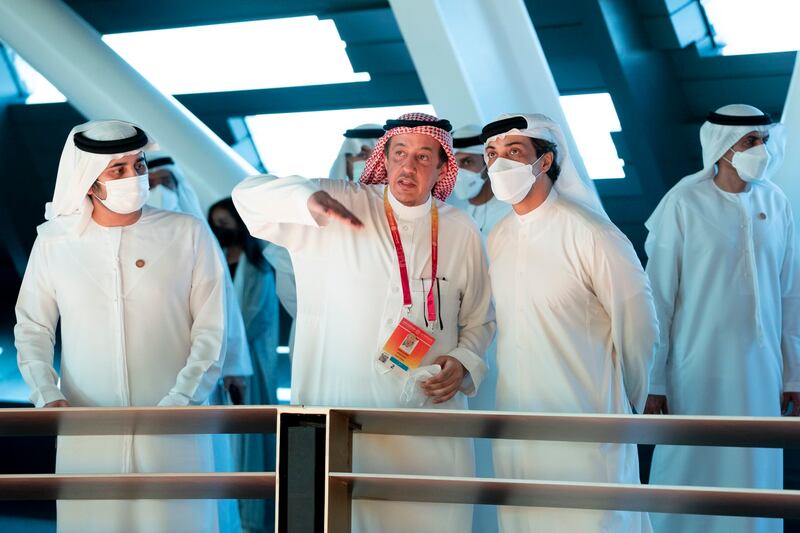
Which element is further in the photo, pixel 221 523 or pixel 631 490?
pixel 221 523

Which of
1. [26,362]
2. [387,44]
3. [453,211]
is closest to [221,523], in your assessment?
[26,362]

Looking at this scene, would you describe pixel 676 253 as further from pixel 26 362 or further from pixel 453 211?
pixel 26 362

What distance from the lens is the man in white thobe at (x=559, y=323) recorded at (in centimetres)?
323

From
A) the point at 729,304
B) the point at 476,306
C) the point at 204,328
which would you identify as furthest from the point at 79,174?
the point at 729,304

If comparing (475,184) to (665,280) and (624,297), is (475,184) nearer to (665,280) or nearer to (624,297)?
(665,280)

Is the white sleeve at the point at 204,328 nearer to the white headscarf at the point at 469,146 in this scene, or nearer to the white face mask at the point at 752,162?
the white headscarf at the point at 469,146

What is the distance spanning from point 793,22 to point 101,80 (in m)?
3.87

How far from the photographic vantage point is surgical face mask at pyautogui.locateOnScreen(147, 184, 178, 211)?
5.10 m

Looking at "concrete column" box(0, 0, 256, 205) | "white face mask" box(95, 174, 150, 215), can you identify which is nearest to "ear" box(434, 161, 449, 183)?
"white face mask" box(95, 174, 150, 215)

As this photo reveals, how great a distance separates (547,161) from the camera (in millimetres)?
3434

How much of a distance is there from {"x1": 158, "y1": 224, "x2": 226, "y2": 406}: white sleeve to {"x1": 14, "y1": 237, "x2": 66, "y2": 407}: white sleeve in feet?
1.23

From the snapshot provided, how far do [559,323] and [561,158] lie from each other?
0.50 m

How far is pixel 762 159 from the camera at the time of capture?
427 centimetres

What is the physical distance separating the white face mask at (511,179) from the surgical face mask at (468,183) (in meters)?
1.34
